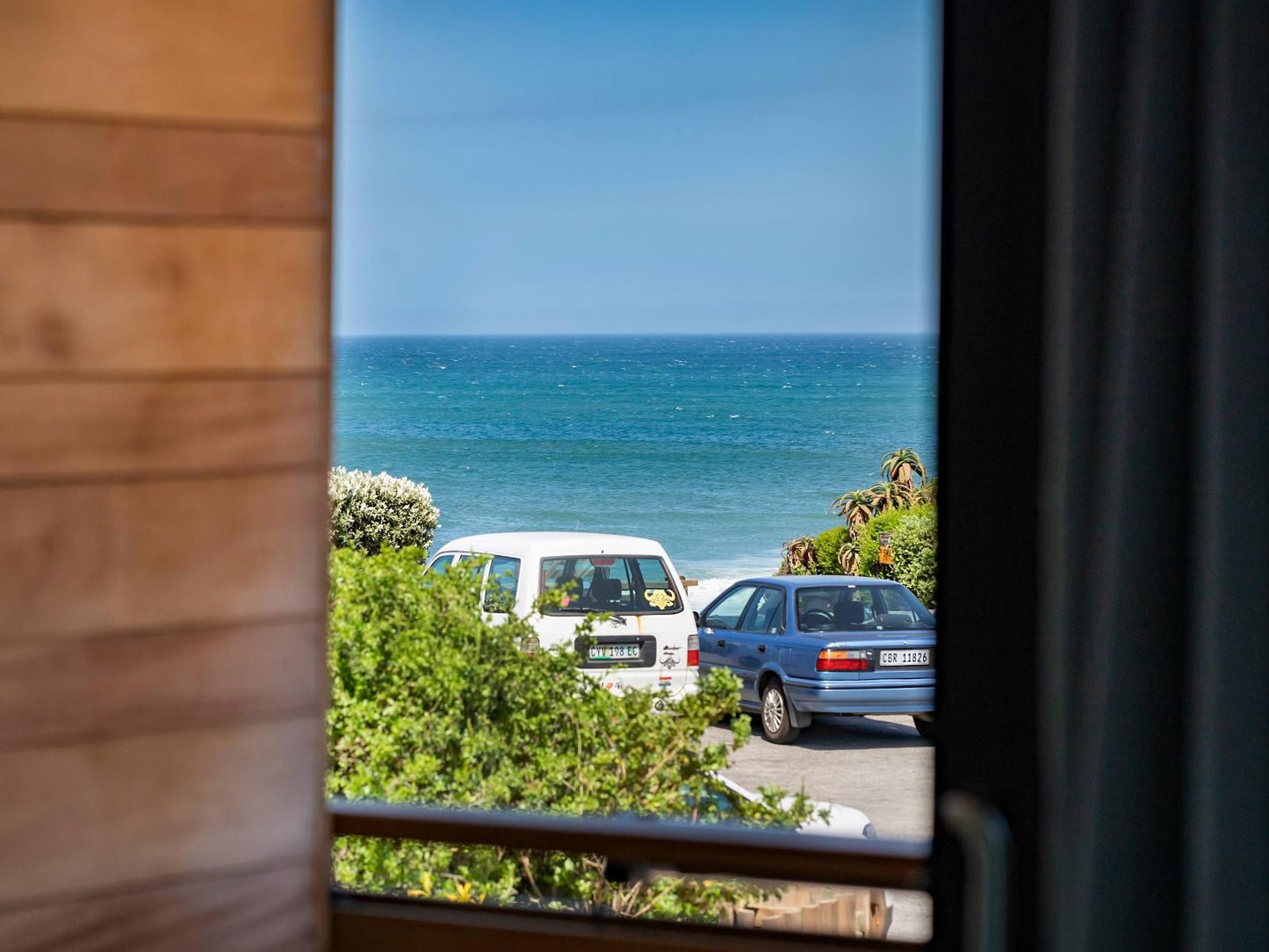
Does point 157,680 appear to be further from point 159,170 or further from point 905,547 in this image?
point 905,547

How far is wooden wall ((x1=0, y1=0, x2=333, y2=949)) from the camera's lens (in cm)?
76

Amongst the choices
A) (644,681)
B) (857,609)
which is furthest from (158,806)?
(857,609)

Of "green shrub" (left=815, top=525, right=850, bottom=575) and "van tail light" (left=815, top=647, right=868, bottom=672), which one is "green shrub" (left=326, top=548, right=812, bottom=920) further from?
"green shrub" (left=815, top=525, right=850, bottom=575)

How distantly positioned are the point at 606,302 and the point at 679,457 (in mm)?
2837

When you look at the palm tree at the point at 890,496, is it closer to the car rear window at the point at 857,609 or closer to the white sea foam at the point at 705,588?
the white sea foam at the point at 705,588

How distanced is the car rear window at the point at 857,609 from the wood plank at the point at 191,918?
2562 millimetres

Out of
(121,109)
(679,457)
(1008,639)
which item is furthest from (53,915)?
(679,457)

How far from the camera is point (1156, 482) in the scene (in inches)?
27.5

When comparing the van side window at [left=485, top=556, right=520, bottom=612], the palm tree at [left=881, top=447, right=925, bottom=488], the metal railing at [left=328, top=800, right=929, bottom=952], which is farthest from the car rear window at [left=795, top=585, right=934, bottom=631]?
the palm tree at [left=881, top=447, right=925, bottom=488]

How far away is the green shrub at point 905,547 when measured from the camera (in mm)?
6867

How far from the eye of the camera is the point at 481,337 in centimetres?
1781

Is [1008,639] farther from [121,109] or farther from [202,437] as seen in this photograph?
[121,109]

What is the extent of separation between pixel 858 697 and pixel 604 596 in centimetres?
104

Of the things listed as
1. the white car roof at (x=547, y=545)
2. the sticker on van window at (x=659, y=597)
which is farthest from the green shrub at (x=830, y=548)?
the white car roof at (x=547, y=545)
